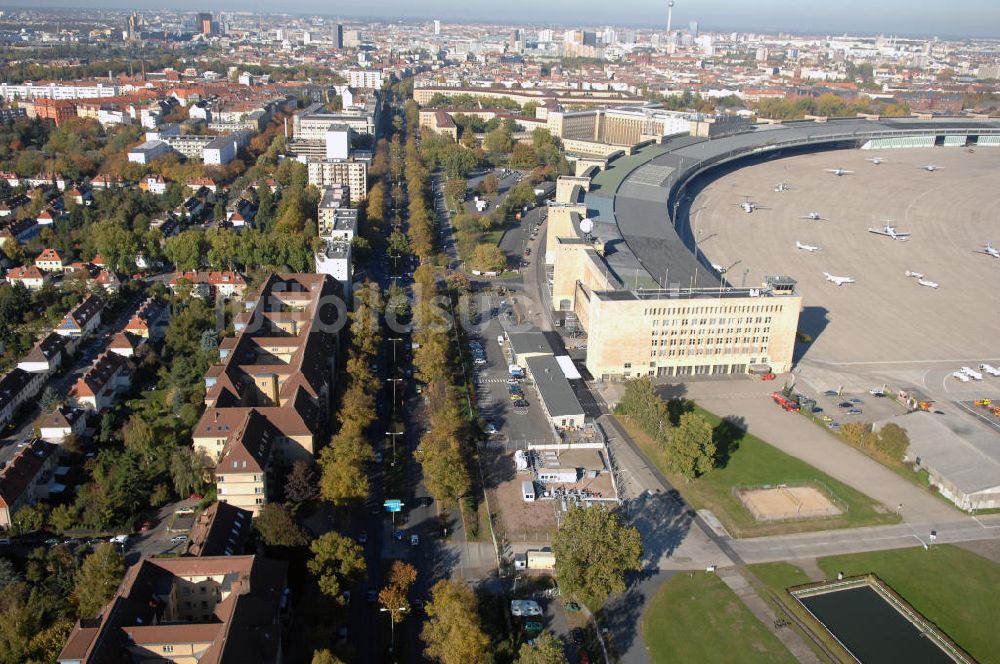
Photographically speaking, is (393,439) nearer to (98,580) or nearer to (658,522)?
(658,522)

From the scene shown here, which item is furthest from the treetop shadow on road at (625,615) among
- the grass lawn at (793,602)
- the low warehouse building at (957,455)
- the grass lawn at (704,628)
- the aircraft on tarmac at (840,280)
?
the aircraft on tarmac at (840,280)

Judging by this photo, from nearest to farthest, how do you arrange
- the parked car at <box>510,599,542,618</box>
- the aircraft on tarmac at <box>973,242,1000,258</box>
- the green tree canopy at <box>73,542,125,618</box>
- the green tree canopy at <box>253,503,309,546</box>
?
1. the green tree canopy at <box>73,542,125,618</box>
2. the parked car at <box>510,599,542,618</box>
3. the green tree canopy at <box>253,503,309,546</box>
4. the aircraft on tarmac at <box>973,242,1000,258</box>

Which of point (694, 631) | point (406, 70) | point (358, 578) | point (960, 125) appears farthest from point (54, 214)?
point (406, 70)

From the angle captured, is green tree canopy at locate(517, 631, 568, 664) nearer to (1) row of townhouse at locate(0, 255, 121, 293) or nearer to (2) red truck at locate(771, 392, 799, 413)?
(2) red truck at locate(771, 392, 799, 413)

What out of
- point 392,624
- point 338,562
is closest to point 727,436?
point 392,624

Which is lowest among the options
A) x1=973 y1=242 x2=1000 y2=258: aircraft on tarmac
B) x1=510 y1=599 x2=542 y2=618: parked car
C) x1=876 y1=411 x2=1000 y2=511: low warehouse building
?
x1=510 y1=599 x2=542 y2=618: parked car

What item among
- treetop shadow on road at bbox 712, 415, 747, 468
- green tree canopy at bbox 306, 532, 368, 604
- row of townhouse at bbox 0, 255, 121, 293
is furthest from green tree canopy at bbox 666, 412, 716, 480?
row of townhouse at bbox 0, 255, 121, 293

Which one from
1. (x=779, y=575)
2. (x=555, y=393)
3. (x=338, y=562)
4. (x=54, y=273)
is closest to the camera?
(x=338, y=562)
